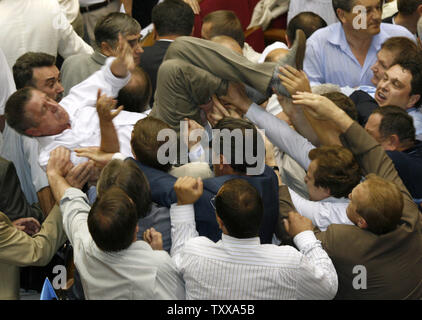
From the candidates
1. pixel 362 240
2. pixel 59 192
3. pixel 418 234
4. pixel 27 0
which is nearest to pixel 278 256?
pixel 362 240

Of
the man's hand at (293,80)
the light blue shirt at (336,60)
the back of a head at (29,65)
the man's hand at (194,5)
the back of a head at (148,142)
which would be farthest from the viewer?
the man's hand at (194,5)

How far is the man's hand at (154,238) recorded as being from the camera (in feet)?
8.27

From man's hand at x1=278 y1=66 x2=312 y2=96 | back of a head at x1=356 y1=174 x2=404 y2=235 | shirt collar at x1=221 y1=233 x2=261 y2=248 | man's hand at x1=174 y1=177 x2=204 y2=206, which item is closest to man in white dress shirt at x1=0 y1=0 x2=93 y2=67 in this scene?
man's hand at x1=278 y1=66 x2=312 y2=96

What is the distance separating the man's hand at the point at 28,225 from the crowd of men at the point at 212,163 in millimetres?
13

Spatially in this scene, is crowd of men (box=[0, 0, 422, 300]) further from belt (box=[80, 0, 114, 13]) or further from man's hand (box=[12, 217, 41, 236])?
belt (box=[80, 0, 114, 13])

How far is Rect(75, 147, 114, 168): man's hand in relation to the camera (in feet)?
9.62

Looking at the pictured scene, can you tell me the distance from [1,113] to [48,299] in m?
1.61

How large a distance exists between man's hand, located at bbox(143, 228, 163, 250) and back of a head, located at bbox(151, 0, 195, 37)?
1.76m

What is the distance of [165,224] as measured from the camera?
263 cm

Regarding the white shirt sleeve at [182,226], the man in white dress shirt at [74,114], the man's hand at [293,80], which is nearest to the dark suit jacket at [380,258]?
the white shirt sleeve at [182,226]

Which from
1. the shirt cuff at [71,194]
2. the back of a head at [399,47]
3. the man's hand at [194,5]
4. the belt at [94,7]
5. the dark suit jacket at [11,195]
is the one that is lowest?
the dark suit jacket at [11,195]

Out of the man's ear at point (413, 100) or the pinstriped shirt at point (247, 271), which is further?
the man's ear at point (413, 100)

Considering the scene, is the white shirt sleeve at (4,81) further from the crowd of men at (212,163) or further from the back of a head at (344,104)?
the back of a head at (344,104)

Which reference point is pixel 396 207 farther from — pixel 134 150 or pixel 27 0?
pixel 27 0
